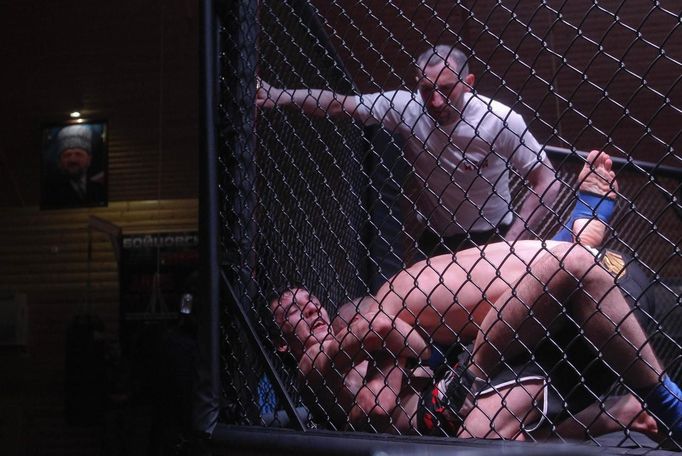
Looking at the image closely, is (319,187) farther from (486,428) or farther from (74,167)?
(74,167)

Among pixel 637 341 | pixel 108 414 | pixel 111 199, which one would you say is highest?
pixel 637 341

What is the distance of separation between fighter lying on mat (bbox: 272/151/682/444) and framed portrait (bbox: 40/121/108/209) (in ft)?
13.7

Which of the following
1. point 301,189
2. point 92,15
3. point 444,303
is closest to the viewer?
point 444,303

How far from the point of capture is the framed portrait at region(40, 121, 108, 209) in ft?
18.9

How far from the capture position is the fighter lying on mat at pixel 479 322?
4.25 feet

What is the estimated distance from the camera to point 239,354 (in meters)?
1.51

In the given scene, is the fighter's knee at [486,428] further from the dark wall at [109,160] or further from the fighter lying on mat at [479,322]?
the dark wall at [109,160]

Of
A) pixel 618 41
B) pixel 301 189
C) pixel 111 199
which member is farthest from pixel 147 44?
pixel 301 189

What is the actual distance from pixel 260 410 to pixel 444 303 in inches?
20.2

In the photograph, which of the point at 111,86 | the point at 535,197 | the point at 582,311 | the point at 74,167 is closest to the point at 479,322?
the point at 582,311

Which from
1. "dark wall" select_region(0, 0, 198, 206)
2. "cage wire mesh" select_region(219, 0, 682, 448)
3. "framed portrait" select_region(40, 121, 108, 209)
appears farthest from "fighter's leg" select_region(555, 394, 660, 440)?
"framed portrait" select_region(40, 121, 108, 209)

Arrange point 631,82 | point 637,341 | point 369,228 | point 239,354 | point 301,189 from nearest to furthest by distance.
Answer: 1. point 637,341
2. point 239,354
3. point 301,189
4. point 369,228
5. point 631,82

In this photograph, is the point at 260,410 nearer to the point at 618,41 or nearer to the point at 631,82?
the point at 631,82

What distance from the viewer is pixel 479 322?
1703 mm
